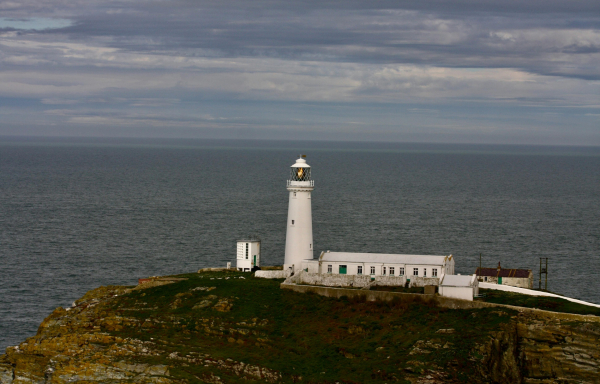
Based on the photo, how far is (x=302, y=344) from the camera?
153 feet

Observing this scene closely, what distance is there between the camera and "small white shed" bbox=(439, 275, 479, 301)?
165 ft

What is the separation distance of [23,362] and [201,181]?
15624 centimetres

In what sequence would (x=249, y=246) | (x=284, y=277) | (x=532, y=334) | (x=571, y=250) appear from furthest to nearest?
(x=571, y=250), (x=249, y=246), (x=284, y=277), (x=532, y=334)

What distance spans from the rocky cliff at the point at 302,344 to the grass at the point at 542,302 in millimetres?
2241

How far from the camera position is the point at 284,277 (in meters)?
60.5

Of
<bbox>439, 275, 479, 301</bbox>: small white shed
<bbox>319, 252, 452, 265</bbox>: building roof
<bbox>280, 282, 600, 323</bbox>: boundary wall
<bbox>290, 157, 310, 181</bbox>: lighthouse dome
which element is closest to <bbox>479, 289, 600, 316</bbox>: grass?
<bbox>439, 275, 479, 301</bbox>: small white shed

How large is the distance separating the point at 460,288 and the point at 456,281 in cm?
258

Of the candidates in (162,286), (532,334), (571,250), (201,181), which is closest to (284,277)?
(162,286)

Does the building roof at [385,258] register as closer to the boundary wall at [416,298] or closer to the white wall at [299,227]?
the white wall at [299,227]

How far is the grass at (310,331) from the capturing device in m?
42.0

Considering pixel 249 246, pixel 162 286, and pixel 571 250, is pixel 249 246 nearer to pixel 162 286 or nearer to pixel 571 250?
pixel 162 286

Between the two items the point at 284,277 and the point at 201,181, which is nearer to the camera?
the point at 284,277

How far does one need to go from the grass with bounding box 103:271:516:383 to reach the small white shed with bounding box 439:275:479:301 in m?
1.56

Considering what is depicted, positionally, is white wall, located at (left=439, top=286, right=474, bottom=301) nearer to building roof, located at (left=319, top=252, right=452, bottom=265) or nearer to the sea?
building roof, located at (left=319, top=252, right=452, bottom=265)
